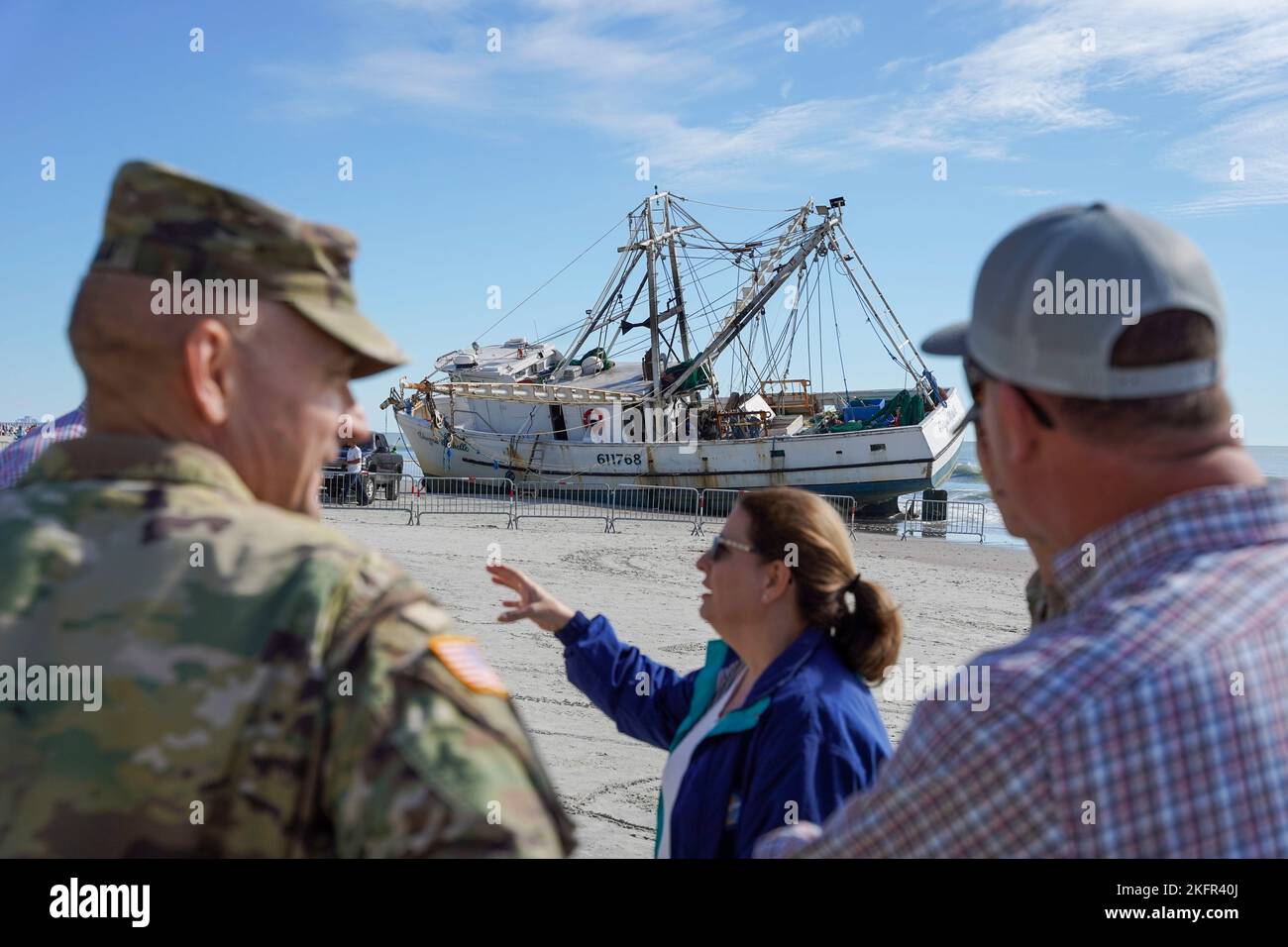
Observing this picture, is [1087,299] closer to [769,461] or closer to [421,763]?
[421,763]

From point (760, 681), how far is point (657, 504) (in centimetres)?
2714

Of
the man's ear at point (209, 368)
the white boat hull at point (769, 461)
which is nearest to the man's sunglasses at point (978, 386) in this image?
the man's ear at point (209, 368)

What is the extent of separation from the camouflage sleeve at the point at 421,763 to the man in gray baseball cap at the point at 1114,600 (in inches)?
18.9

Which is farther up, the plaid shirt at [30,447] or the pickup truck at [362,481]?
the pickup truck at [362,481]

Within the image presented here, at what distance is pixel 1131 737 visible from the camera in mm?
1171

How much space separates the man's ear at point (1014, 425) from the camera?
143cm

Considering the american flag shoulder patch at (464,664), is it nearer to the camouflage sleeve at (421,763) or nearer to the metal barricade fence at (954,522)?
the camouflage sleeve at (421,763)

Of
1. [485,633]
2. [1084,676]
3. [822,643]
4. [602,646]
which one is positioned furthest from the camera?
A: [485,633]

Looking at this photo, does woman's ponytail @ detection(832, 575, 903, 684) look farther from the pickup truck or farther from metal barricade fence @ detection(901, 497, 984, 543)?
metal barricade fence @ detection(901, 497, 984, 543)

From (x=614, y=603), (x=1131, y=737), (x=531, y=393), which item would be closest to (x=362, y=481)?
(x=531, y=393)
